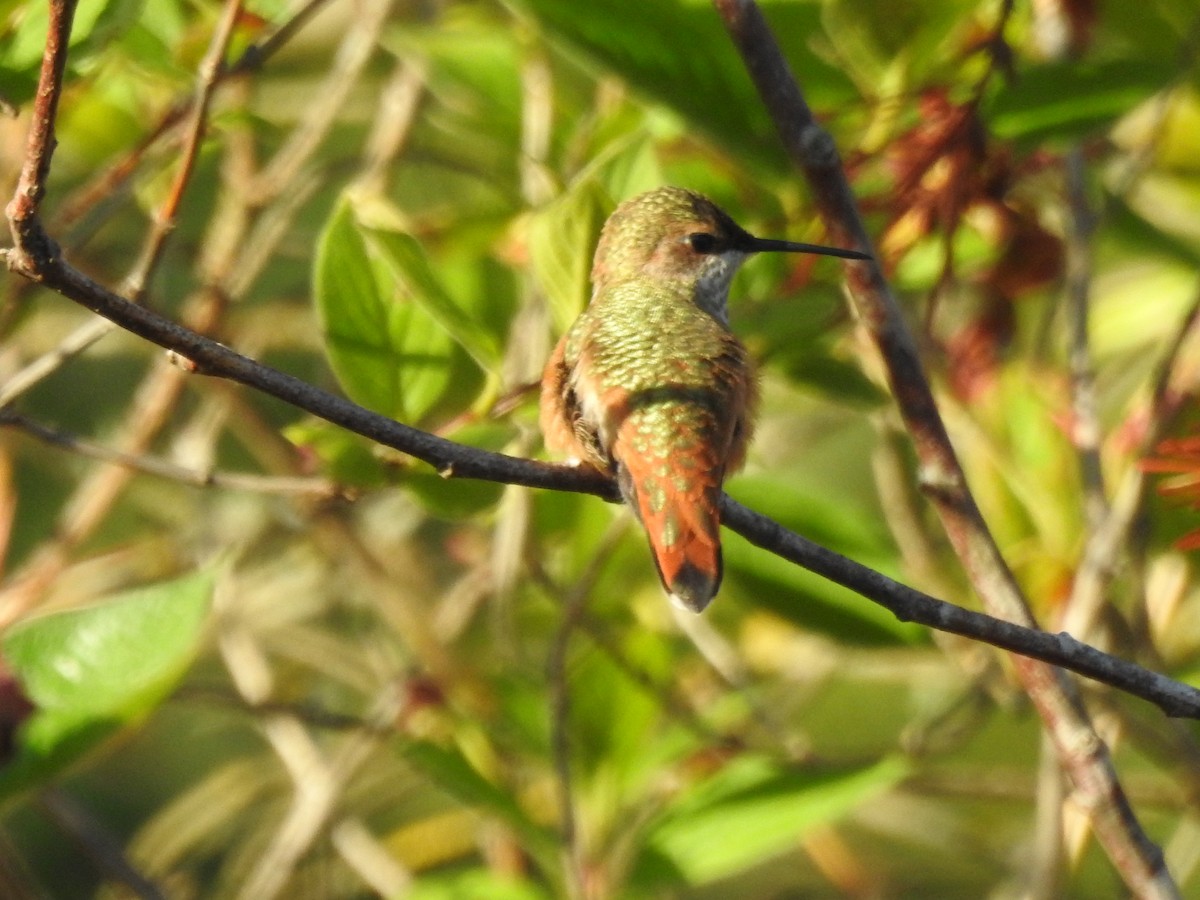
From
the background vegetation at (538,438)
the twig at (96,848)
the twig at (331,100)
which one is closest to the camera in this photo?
the background vegetation at (538,438)

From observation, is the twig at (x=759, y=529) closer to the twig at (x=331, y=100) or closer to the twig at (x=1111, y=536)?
the twig at (x=1111, y=536)

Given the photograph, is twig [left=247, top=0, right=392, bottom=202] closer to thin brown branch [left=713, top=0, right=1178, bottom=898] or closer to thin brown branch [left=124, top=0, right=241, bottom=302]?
thin brown branch [left=124, top=0, right=241, bottom=302]

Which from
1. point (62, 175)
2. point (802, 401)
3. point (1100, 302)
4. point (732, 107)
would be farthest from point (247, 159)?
point (1100, 302)

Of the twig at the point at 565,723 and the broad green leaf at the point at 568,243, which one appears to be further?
the twig at the point at 565,723

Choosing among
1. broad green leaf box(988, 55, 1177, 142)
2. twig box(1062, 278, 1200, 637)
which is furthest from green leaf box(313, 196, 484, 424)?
twig box(1062, 278, 1200, 637)

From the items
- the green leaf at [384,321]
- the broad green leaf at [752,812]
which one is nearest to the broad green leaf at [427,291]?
the green leaf at [384,321]

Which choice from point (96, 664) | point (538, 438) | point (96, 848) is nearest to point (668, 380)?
point (538, 438)

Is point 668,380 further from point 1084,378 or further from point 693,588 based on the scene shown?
point 1084,378
